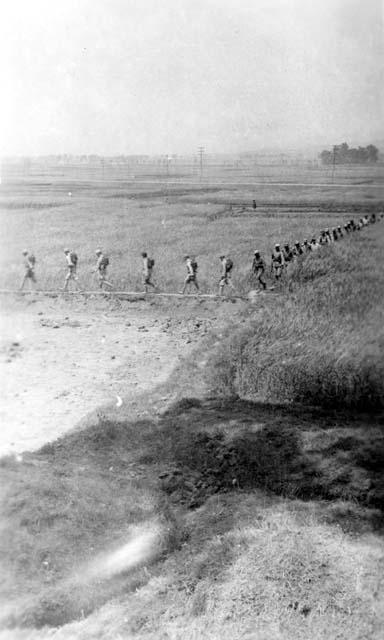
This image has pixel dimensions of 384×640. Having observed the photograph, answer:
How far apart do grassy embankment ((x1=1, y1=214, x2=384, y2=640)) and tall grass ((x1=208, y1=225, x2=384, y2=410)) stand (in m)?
0.03

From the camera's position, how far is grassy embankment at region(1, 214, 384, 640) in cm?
438

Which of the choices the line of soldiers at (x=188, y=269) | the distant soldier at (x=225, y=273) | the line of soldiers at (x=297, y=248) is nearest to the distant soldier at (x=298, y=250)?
the line of soldiers at (x=297, y=248)

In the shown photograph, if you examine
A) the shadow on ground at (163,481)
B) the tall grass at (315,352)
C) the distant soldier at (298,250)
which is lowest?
the shadow on ground at (163,481)

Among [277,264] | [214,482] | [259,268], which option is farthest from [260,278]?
[214,482]

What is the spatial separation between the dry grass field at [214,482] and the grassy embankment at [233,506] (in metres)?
0.02

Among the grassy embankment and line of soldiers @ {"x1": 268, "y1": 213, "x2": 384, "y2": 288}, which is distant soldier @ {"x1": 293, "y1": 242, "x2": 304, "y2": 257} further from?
the grassy embankment

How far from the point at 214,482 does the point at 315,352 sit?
10.0ft

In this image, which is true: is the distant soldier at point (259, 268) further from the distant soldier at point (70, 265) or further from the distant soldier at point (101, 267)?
the distant soldier at point (70, 265)

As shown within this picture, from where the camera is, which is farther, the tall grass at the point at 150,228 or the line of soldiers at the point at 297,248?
the tall grass at the point at 150,228

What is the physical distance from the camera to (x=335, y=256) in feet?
56.9

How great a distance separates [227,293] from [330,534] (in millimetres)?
11652

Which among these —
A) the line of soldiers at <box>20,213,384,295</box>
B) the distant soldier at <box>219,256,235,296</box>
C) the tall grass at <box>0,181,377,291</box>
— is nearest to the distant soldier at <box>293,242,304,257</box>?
the line of soldiers at <box>20,213,384,295</box>

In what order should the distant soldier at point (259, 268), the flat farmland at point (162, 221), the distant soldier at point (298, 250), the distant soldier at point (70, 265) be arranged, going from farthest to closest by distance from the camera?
1. the flat farmland at point (162, 221)
2. the distant soldier at point (298, 250)
3. the distant soldier at point (70, 265)
4. the distant soldier at point (259, 268)

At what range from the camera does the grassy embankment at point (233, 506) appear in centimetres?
438
